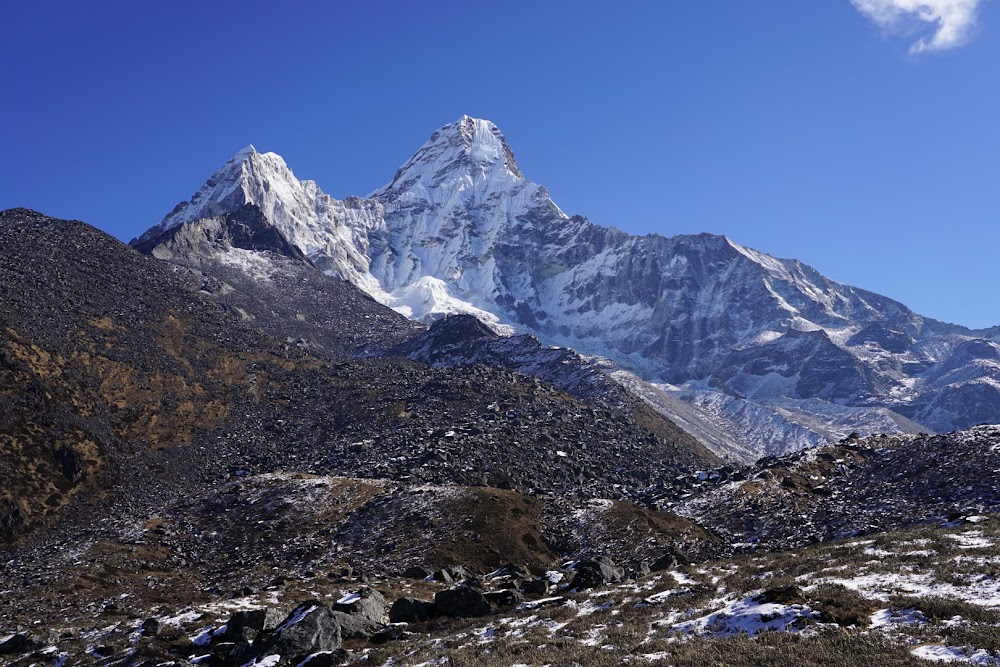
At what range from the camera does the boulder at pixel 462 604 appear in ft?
130

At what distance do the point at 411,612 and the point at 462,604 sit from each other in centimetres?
→ 285

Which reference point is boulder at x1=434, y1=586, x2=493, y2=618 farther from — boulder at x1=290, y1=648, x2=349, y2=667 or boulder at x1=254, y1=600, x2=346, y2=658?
boulder at x1=290, y1=648, x2=349, y2=667

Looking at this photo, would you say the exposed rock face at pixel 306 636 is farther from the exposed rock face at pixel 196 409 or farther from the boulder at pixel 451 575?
the exposed rock face at pixel 196 409

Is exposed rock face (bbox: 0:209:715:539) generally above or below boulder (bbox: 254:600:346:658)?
above

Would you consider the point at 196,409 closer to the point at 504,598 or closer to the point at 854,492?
the point at 504,598

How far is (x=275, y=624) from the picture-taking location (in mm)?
39000

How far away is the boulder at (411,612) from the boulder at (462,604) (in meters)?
0.46

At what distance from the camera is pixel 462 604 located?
40.0 m

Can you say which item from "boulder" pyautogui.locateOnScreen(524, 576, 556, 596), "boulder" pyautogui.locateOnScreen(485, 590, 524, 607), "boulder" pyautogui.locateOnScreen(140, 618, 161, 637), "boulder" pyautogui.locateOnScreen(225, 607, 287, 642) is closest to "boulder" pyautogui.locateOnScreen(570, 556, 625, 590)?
"boulder" pyautogui.locateOnScreen(524, 576, 556, 596)

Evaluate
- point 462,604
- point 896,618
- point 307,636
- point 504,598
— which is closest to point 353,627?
point 307,636

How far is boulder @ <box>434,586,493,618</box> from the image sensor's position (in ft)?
130

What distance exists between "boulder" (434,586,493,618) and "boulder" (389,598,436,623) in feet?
1.52

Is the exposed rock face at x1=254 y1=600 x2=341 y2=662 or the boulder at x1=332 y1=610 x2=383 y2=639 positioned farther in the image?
the boulder at x1=332 y1=610 x2=383 y2=639

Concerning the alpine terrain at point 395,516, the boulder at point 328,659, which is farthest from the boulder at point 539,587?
the boulder at point 328,659
